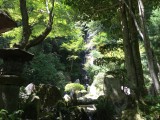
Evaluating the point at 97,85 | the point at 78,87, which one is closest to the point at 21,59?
the point at 97,85

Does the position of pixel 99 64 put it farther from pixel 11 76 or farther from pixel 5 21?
pixel 11 76

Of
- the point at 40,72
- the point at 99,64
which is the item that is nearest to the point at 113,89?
the point at 99,64

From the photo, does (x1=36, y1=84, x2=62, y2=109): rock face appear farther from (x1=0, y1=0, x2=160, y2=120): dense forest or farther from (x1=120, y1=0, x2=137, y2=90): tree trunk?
(x1=120, y1=0, x2=137, y2=90): tree trunk

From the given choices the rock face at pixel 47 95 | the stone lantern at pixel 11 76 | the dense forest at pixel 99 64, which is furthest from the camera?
the rock face at pixel 47 95

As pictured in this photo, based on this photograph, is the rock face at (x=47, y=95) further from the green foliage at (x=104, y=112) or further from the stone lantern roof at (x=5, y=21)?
the stone lantern roof at (x=5, y=21)

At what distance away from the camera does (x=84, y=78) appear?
30281 millimetres

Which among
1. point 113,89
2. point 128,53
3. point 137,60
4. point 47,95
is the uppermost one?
point 128,53

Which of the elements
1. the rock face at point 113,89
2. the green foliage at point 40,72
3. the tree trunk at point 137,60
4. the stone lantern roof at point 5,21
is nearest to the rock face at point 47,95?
the stone lantern roof at point 5,21

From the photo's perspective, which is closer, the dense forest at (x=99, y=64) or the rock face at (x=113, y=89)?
the dense forest at (x=99, y=64)

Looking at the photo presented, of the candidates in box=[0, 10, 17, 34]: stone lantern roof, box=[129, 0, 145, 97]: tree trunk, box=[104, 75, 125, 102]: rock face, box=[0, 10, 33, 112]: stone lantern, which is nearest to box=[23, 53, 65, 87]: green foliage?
box=[104, 75, 125, 102]: rock face

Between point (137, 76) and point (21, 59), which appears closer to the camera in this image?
point (21, 59)

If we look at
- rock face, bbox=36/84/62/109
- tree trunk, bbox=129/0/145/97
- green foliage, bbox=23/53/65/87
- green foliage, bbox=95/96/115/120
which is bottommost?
green foliage, bbox=95/96/115/120

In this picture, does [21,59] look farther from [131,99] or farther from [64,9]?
[64,9]

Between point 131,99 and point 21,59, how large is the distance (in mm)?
3524
